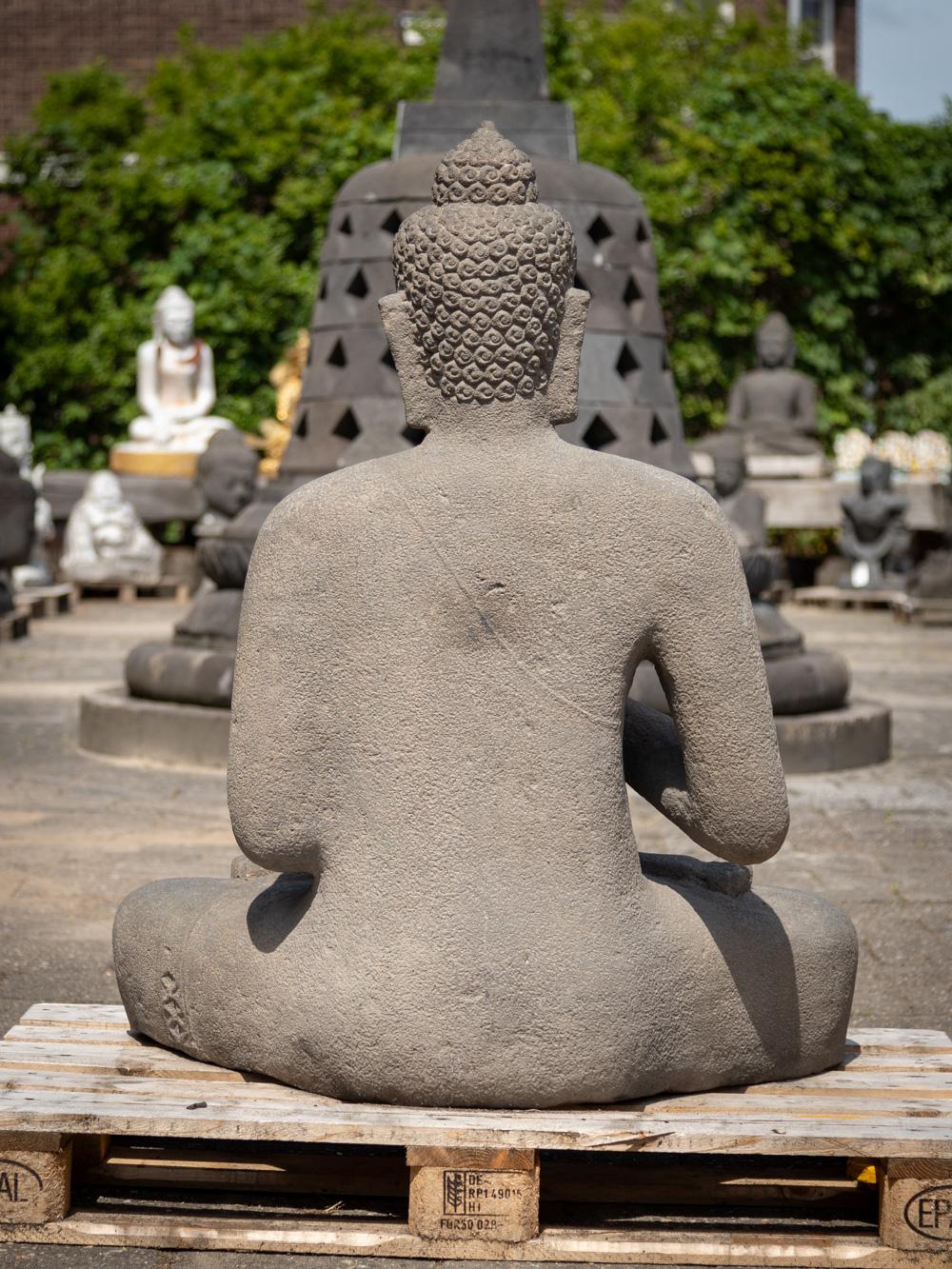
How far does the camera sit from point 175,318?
72.4 ft

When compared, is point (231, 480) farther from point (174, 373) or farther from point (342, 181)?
point (342, 181)

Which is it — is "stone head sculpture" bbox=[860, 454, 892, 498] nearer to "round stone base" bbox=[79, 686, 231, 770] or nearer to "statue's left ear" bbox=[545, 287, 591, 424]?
"round stone base" bbox=[79, 686, 231, 770]

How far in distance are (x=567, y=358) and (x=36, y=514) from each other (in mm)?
15033

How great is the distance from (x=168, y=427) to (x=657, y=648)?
18750 millimetres

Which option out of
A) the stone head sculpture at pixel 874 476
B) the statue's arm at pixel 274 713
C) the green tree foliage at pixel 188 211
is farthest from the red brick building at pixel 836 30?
the statue's arm at pixel 274 713

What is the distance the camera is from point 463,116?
922 centimetres

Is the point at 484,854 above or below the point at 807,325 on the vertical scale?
below

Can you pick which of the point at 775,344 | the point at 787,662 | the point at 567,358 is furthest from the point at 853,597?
the point at 567,358

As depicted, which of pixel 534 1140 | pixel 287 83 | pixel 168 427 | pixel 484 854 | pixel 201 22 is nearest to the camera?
pixel 534 1140

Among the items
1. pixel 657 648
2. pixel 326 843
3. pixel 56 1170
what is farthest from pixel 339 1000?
pixel 657 648

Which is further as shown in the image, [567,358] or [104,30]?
[104,30]

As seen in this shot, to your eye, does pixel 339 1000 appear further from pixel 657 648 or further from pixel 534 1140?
pixel 657 648

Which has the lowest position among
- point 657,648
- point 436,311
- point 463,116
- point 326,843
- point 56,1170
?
point 56,1170

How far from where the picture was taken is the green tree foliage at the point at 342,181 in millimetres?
24219
